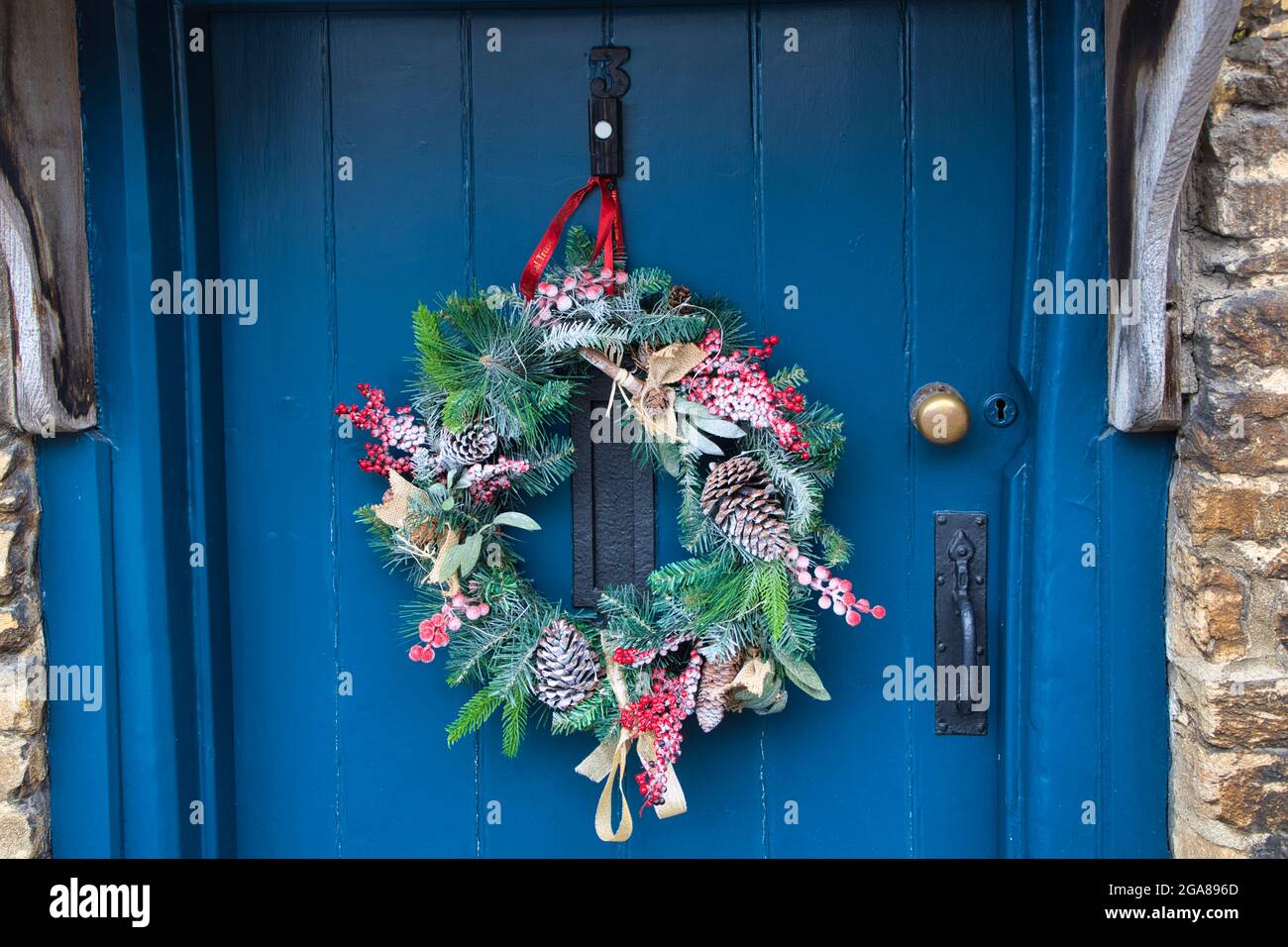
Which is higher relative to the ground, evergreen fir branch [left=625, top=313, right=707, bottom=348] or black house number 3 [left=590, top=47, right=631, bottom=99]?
black house number 3 [left=590, top=47, right=631, bottom=99]

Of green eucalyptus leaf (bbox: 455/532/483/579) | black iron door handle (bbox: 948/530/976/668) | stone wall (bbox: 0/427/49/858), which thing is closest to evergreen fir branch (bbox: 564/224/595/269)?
green eucalyptus leaf (bbox: 455/532/483/579)

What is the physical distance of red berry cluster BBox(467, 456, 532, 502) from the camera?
5.23 feet

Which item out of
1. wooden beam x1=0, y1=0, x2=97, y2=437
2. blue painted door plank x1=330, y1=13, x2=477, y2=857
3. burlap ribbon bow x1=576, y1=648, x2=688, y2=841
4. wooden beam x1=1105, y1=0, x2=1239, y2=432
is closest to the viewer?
wooden beam x1=1105, y1=0, x2=1239, y2=432

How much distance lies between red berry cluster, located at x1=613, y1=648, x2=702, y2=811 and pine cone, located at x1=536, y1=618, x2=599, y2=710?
0.08 meters

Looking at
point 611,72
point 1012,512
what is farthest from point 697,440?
point 611,72

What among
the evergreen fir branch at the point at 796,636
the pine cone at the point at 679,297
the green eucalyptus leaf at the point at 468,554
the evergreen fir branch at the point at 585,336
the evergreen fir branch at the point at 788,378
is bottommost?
the evergreen fir branch at the point at 796,636

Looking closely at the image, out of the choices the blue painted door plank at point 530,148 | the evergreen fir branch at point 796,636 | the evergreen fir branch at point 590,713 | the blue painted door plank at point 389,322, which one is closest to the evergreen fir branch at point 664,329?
the blue painted door plank at point 530,148

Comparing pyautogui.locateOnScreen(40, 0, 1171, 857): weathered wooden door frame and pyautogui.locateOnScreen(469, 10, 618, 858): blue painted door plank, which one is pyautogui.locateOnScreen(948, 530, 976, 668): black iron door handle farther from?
pyautogui.locateOnScreen(469, 10, 618, 858): blue painted door plank

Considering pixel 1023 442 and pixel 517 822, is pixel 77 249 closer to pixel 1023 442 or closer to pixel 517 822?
pixel 517 822

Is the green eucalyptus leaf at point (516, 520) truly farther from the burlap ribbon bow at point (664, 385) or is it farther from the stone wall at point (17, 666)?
the stone wall at point (17, 666)

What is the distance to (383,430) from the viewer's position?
163cm

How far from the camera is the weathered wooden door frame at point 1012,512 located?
1.57m

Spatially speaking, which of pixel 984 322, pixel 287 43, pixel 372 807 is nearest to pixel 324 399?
pixel 287 43

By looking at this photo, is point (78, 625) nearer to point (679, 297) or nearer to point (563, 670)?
point (563, 670)
